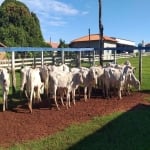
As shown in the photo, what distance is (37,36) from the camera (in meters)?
53.2

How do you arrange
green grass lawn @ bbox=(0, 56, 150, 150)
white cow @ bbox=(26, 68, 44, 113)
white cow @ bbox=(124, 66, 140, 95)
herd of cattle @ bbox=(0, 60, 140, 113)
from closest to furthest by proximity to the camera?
green grass lawn @ bbox=(0, 56, 150, 150)
white cow @ bbox=(26, 68, 44, 113)
herd of cattle @ bbox=(0, 60, 140, 113)
white cow @ bbox=(124, 66, 140, 95)

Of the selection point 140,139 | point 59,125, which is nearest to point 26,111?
point 59,125

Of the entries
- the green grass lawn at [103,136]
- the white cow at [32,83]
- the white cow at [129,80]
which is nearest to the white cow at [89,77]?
the white cow at [129,80]

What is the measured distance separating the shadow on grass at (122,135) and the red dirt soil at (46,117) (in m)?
1.10

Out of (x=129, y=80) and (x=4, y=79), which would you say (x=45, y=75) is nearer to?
(x=4, y=79)

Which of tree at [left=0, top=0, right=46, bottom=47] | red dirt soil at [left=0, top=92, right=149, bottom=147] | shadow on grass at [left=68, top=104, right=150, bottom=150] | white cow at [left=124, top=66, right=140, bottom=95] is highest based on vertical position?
tree at [left=0, top=0, right=46, bottom=47]

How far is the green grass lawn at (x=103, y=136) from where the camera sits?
10039mm

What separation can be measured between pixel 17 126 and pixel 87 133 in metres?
2.19

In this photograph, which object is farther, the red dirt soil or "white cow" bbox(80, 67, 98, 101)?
"white cow" bbox(80, 67, 98, 101)

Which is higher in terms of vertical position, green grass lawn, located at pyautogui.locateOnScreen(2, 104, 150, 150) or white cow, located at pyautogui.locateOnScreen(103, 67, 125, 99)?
white cow, located at pyautogui.locateOnScreen(103, 67, 125, 99)

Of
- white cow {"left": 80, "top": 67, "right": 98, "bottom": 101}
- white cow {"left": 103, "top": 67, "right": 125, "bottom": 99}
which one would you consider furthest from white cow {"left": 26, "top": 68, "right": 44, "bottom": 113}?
white cow {"left": 103, "top": 67, "right": 125, "bottom": 99}

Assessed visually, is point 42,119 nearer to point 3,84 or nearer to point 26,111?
point 26,111

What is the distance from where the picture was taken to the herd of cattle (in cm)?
1460

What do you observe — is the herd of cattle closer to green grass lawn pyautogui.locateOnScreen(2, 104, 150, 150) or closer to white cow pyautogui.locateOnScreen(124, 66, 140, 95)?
white cow pyautogui.locateOnScreen(124, 66, 140, 95)
